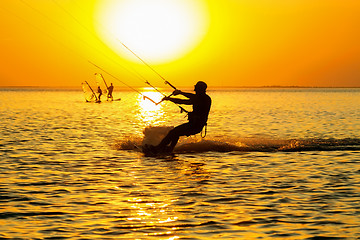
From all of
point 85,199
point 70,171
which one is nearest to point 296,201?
point 85,199

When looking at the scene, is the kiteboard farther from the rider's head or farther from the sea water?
the rider's head

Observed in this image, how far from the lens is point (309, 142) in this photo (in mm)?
24312

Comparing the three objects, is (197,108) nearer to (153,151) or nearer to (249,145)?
(153,151)

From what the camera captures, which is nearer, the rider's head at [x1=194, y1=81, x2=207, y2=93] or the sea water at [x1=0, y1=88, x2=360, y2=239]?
the sea water at [x1=0, y1=88, x2=360, y2=239]

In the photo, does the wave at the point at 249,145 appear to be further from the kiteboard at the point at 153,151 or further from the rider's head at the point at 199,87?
the rider's head at the point at 199,87

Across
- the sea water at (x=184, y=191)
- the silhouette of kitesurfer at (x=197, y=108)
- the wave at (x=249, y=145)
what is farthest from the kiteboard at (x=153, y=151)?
the silhouette of kitesurfer at (x=197, y=108)

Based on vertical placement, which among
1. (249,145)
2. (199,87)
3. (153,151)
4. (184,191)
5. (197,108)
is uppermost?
(199,87)

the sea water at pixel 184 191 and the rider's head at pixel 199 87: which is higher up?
the rider's head at pixel 199 87

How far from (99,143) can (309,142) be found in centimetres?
850

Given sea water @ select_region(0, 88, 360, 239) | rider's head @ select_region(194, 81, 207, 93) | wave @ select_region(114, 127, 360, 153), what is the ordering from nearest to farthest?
sea water @ select_region(0, 88, 360, 239) < rider's head @ select_region(194, 81, 207, 93) < wave @ select_region(114, 127, 360, 153)

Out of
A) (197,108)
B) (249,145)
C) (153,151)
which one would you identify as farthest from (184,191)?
(249,145)

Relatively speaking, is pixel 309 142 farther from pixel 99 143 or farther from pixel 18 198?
pixel 18 198

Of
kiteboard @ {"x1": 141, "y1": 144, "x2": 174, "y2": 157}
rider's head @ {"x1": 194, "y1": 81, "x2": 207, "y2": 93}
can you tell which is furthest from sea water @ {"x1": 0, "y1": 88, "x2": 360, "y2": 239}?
rider's head @ {"x1": 194, "y1": 81, "x2": 207, "y2": 93}

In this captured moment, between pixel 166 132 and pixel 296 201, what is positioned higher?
pixel 166 132
